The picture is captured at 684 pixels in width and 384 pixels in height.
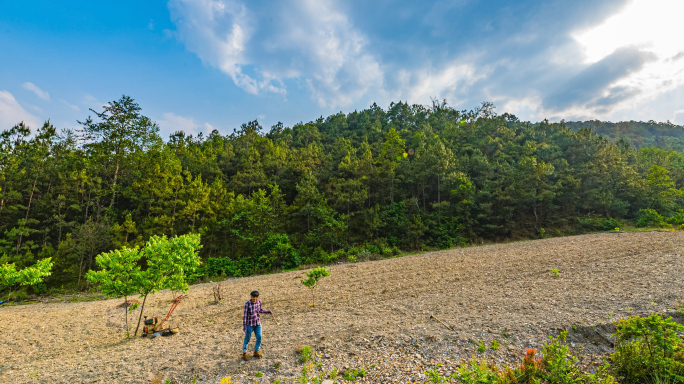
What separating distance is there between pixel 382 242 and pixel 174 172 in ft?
72.3

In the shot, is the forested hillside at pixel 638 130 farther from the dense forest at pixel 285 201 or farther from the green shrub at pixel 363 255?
the green shrub at pixel 363 255

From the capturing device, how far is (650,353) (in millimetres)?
4105

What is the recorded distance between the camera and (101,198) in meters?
25.6

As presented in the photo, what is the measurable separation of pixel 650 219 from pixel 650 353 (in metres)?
30.8

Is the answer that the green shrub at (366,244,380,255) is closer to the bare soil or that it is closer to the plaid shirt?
the bare soil

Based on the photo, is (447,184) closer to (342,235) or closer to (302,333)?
(342,235)

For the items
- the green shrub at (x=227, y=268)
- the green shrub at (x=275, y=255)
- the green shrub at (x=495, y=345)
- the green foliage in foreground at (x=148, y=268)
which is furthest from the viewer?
the green shrub at (x=275, y=255)

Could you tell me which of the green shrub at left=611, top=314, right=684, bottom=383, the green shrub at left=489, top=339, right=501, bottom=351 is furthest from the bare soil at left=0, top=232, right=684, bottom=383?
the green shrub at left=611, top=314, right=684, bottom=383

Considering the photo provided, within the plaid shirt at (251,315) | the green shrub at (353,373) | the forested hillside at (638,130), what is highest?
the forested hillside at (638,130)

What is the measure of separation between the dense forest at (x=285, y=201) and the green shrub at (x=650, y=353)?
17.5 meters

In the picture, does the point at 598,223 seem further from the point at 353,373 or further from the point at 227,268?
the point at 227,268

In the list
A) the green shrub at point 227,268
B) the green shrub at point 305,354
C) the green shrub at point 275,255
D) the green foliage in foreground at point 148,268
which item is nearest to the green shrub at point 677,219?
the green shrub at point 275,255

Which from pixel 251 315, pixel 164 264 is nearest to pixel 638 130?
pixel 251 315

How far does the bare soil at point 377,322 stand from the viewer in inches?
219
